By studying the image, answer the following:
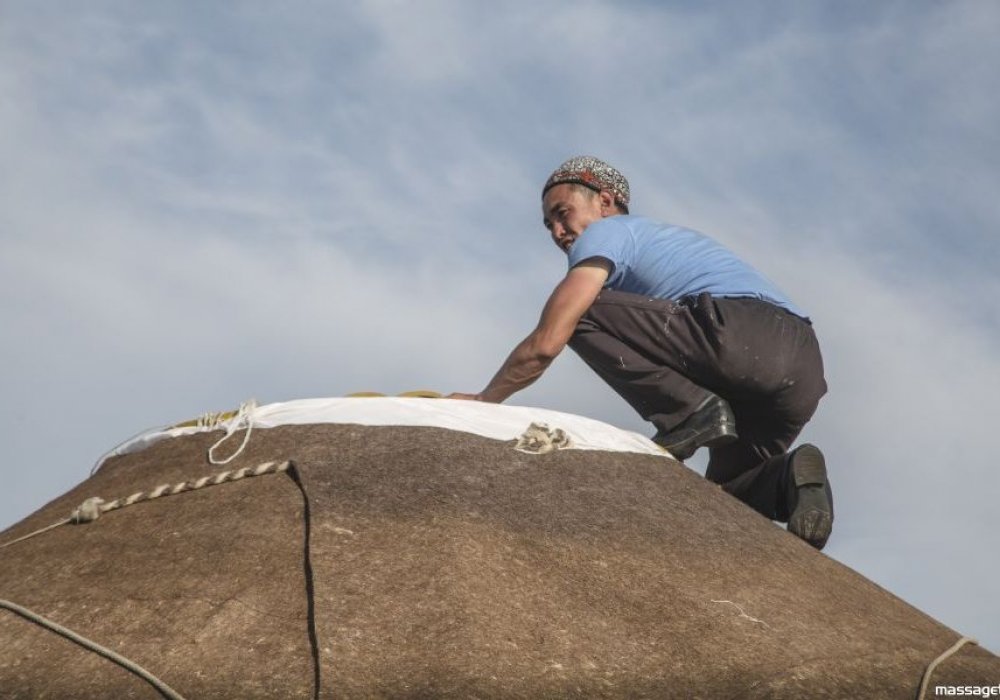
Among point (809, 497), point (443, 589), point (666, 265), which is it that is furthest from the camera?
point (666, 265)

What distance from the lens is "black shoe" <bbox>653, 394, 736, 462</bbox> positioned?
6078 millimetres

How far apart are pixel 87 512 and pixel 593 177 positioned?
2.97 m

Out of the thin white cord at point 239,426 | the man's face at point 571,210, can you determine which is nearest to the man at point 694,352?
the man's face at point 571,210

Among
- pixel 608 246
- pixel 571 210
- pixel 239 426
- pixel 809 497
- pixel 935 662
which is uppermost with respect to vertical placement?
pixel 571 210

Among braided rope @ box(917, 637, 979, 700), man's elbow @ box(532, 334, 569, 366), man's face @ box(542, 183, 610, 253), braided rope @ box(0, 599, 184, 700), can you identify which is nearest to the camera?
braided rope @ box(0, 599, 184, 700)

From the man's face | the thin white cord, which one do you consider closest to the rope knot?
the thin white cord

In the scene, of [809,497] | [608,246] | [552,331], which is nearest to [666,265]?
[608,246]

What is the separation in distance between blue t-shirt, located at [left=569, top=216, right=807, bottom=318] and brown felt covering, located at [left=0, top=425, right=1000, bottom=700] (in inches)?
37.3

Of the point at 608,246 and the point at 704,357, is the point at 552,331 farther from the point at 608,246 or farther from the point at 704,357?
the point at 704,357

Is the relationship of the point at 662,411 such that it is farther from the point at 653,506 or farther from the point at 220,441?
the point at 220,441

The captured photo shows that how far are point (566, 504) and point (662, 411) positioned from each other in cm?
112

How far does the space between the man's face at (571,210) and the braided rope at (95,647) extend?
3.28m

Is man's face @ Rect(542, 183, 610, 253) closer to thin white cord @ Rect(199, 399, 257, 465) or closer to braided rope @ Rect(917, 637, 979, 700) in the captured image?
thin white cord @ Rect(199, 399, 257, 465)

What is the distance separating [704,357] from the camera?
603cm
